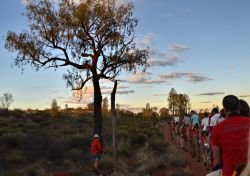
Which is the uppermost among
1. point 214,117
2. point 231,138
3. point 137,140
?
point 214,117

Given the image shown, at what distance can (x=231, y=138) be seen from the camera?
5527 millimetres

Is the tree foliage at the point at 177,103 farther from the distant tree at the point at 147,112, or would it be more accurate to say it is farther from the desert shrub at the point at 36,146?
the desert shrub at the point at 36,146

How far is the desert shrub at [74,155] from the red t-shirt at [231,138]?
20.5 m

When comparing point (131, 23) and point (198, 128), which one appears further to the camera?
point (131, 23)

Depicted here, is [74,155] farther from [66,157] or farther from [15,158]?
[15,158]

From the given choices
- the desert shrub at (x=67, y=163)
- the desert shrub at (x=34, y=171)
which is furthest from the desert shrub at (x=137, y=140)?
the desert shrub at (x=34, y=171)

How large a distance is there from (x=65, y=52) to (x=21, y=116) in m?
32.2

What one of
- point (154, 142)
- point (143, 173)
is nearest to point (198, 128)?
point (143, 173)

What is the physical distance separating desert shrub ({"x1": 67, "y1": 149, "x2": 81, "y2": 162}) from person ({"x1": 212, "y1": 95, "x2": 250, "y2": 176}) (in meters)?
20.5

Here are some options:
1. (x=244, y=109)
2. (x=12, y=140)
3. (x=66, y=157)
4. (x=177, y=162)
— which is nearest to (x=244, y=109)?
(x=244, y=109)

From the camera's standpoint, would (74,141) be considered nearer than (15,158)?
No

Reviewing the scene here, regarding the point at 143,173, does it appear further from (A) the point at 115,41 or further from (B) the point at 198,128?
(A) the point at 115,41

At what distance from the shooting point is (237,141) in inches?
217

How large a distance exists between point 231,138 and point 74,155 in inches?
857
